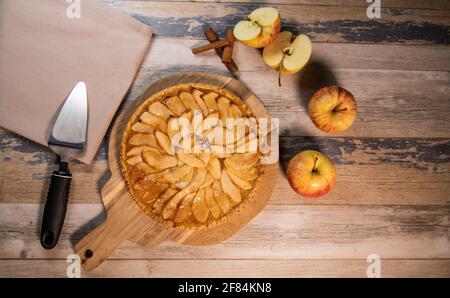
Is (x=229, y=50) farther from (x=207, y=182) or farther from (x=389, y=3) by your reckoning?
(x=389, y=3)

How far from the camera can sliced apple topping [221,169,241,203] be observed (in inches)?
56.7

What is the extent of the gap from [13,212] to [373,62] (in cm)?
143

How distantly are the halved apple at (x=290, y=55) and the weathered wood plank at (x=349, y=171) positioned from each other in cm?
26

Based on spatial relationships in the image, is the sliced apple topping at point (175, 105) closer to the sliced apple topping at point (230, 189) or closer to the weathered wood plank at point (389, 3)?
the sliced apple topping at point (230, 189)

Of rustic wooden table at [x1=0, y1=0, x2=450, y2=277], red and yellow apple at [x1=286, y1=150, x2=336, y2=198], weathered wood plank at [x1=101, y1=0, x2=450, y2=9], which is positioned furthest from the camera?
weathered wood plank at [x1=101, y1=0, x2=450, y2=9]

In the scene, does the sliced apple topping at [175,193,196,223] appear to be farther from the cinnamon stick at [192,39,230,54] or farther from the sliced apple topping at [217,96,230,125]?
the cinnamon stick at [192,39,230,54]

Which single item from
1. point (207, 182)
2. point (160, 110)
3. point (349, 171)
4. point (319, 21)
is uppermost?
point (319, 21)

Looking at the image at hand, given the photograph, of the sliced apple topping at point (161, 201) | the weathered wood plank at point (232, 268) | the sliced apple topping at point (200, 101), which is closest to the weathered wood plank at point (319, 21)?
the sliced apple topping at point (200, 101)

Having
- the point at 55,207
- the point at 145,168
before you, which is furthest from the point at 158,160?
the point at 55,207

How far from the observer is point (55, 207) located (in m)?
1.42

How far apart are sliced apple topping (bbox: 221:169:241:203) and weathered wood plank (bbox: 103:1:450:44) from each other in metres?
0.56

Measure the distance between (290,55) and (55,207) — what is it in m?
0.96

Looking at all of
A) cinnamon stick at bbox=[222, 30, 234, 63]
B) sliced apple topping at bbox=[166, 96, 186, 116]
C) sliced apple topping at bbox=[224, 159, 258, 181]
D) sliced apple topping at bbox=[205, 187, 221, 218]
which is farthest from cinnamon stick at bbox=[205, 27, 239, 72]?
sliced apple topping at bbox=[205, 187, 221, 218]

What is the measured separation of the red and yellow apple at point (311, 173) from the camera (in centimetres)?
142
